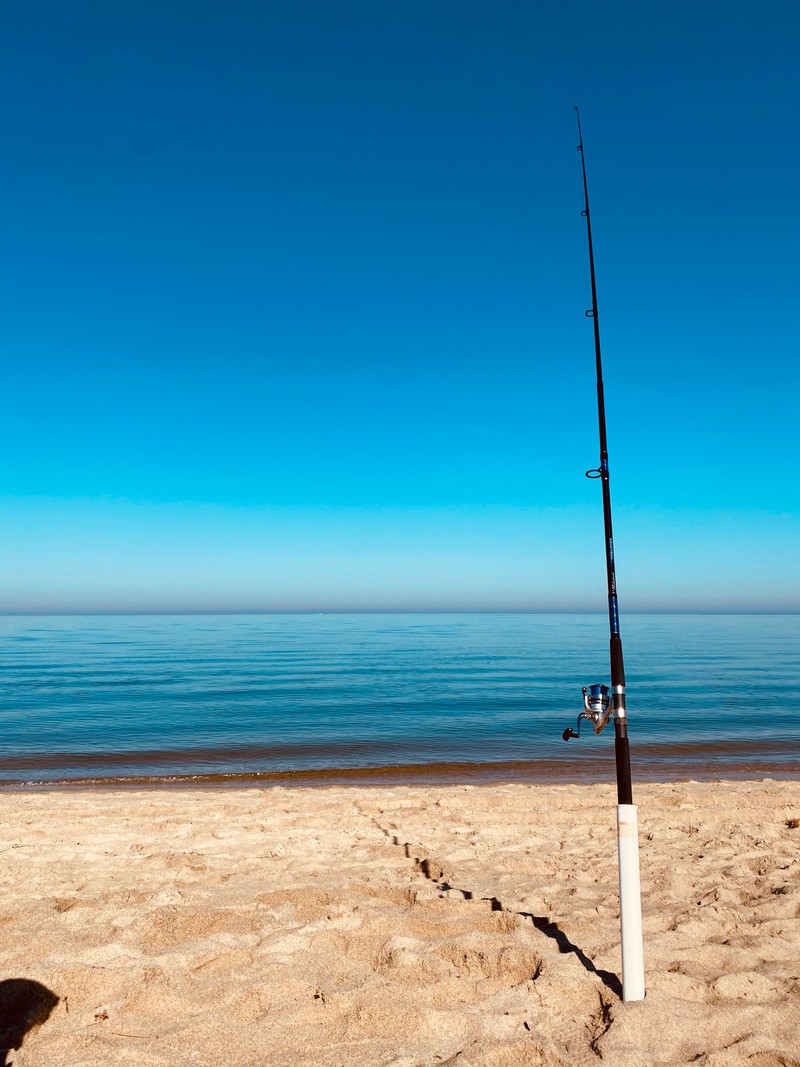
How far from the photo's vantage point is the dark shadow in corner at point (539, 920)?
159 inches

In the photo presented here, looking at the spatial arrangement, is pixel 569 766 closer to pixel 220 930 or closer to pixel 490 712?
pixel 490 712

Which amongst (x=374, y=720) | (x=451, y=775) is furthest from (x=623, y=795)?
(x=374, y=720)

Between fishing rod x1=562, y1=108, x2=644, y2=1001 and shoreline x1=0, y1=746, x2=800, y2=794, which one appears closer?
fishing rod x1=562, y1=108, x2=644, y2=1001

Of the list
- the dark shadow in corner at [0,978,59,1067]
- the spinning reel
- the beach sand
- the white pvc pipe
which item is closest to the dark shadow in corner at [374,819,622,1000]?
the beach sand

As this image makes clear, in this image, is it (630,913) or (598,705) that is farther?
(598,705)

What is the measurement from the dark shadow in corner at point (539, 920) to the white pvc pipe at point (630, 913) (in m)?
0.19

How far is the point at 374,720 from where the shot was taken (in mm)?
20562

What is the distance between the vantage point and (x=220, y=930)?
4.82 metres

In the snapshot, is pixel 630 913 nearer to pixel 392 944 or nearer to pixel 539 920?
pixel 539 920

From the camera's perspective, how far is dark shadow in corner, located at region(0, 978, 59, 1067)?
3529 mm

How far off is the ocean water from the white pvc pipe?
33.5 feet

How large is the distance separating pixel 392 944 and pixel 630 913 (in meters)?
1.73

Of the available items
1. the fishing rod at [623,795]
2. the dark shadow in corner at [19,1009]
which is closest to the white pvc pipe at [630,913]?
the fishing rod at [623,795]

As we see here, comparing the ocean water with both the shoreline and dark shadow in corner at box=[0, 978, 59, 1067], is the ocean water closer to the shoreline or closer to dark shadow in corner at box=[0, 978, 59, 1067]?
the shoreline
